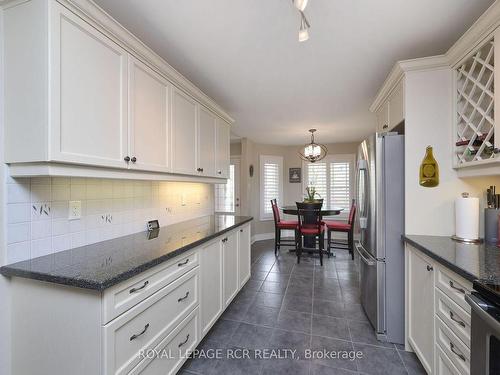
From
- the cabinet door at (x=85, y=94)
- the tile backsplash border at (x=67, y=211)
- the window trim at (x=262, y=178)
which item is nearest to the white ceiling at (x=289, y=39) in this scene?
the cabinet door at (x=85, y=94)

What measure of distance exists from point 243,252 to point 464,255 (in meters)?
2.03

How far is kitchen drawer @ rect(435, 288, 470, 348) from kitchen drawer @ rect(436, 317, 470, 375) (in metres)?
0.03

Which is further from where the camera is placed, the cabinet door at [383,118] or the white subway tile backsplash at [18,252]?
the cabinet door at [383,118]

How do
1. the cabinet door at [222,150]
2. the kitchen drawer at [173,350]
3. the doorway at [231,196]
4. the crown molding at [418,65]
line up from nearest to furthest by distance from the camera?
the kitchen drawer at [173,350] < the crown molding at [418,65] < the cabinet door at [222,150] < the doorway at [231,196]

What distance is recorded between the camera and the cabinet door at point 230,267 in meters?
2.28

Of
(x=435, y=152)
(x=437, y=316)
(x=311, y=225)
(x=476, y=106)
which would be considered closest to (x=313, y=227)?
(x=311, y=225)

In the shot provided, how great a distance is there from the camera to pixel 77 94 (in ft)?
3.83

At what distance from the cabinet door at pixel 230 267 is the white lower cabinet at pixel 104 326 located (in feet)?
2.35

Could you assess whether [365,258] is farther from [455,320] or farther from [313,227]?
[313,227]

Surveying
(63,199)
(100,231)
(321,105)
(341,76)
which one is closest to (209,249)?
(100,231)

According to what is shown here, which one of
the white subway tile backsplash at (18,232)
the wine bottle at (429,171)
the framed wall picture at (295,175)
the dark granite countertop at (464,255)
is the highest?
the framed wall picture at (295,175)

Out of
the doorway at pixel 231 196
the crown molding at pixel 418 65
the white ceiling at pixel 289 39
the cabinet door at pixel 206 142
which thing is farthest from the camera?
the doorway at pixel 231 196

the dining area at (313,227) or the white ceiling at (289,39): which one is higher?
the white ceiling at (289,39)

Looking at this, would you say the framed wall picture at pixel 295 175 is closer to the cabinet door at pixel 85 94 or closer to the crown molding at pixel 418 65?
the crown molding at pixel 418 65
